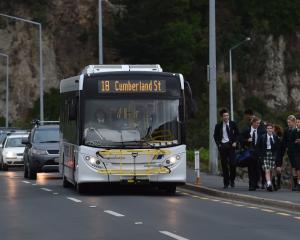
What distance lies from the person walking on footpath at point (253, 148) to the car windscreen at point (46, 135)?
37.4 feet

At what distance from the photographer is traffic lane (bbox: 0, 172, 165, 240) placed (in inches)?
650

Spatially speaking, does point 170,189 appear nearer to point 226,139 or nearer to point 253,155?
point 226,139

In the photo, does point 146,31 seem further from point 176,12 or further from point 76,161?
point 76,161

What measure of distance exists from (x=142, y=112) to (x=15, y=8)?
69.8 metres

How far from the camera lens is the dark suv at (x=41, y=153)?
120ft

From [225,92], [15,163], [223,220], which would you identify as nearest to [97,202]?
[223,220]

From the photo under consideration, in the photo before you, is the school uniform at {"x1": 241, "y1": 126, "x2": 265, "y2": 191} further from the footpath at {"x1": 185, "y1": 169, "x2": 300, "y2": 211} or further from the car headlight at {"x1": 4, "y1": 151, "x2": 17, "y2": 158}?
the car headlight at {"x1": 4, "y1": 151, "x2": 17, "y2": 158}

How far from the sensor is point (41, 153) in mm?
36750

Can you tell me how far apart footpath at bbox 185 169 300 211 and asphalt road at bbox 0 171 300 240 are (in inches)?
14.9

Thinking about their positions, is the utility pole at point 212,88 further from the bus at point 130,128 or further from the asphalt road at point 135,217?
the bus at point 130,128

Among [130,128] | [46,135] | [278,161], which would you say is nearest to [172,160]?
[130,128]

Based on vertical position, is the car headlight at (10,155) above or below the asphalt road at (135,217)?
above

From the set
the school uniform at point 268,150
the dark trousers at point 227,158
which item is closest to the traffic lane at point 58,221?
the dark trousers at point 227,158

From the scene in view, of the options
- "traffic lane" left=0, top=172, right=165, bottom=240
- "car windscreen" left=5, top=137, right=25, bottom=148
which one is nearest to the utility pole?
"traffic lane" left=0, top=172, right=165, bottom=240
